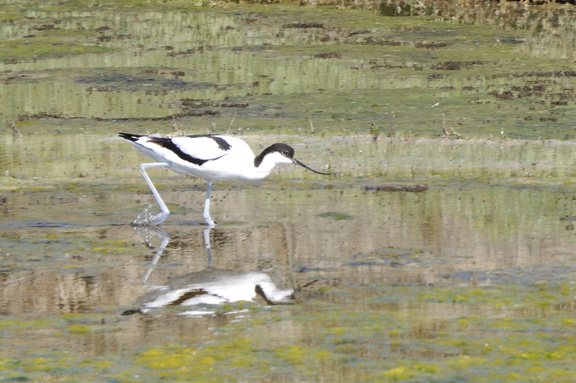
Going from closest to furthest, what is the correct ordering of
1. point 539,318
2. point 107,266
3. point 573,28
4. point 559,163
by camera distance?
point 539,318
point 107,266
point 559,163
point 573,28

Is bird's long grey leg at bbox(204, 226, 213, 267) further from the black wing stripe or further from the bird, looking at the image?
A: the black wing stripe

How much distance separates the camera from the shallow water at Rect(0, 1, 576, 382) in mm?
7062

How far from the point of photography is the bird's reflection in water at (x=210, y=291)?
8055 mm

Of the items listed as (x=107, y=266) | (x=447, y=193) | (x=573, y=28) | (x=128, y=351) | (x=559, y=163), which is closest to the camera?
(x=128, y=351)

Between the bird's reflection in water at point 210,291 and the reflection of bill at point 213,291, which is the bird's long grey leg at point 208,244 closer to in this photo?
the bird's reflection in water at point 210,291

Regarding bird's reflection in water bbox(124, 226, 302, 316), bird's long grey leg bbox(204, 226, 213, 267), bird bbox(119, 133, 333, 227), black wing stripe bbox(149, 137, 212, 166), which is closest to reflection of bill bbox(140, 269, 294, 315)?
bird's reflection in water bbox(124, 226, 302, 316)

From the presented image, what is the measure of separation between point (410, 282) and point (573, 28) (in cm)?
1594

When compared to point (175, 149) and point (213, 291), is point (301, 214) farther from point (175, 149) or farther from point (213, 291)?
point (213, 291)

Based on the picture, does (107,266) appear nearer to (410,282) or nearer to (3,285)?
(3,285)

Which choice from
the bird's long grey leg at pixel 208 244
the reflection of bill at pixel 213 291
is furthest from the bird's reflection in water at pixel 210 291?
the bird's long grey leg at pixel 208 244

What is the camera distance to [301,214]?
11.2 m

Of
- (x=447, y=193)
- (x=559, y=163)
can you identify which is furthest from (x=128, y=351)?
(x=559, y=163)

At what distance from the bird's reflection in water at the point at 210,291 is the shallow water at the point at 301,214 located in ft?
0.10

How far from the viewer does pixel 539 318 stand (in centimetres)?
762
